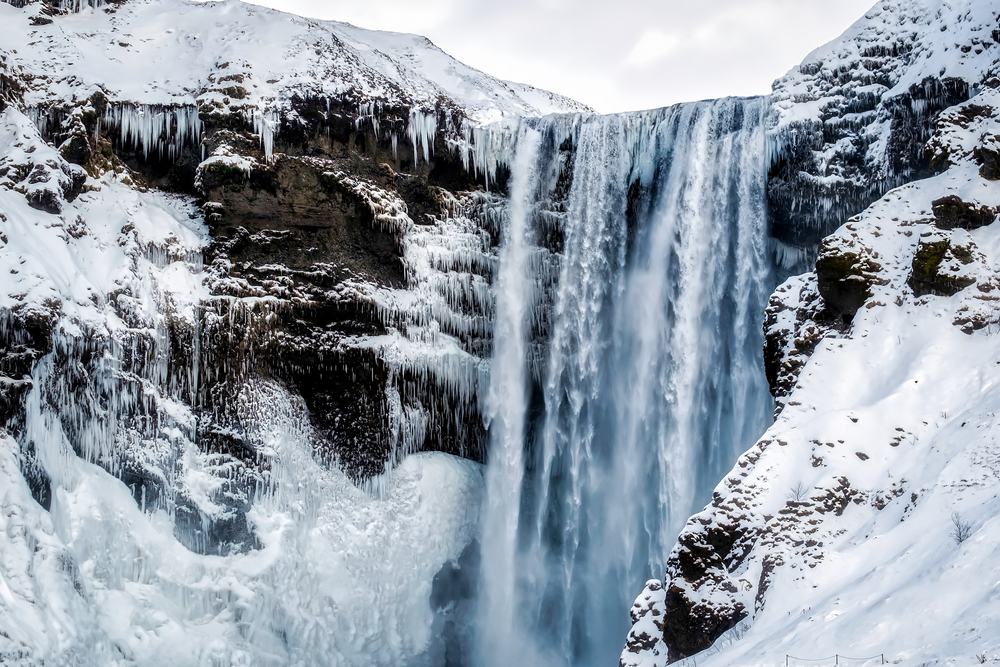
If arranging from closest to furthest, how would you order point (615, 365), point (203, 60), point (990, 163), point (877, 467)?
point (877, 467)
point (990, 163)
point (203, 60)
point (615, 365)

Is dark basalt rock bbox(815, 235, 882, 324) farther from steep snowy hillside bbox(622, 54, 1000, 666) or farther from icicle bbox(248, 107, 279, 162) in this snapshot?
icicle bbox(248, 107, 279, 162)

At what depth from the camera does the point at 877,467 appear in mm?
10258

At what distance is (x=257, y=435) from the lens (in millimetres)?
17906

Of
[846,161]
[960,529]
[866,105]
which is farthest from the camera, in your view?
[846,161]

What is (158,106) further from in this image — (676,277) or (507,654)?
(507,654)

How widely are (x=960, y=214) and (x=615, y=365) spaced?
8.39 m

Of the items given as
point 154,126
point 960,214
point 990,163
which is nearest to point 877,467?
point 960,214

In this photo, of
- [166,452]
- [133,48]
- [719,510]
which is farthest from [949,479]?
[133,48]

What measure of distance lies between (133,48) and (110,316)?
21.3 ft

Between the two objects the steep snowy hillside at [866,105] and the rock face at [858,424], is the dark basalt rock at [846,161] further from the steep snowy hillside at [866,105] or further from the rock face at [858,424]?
the rock face at [858,424]

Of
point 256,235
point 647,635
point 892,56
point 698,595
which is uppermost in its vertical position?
point 892,56

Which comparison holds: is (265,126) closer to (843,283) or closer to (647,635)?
(843,283)

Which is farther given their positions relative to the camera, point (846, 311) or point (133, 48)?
point (133, 48)

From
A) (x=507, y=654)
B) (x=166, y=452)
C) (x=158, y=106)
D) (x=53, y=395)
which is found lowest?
(x=507, y=654)
